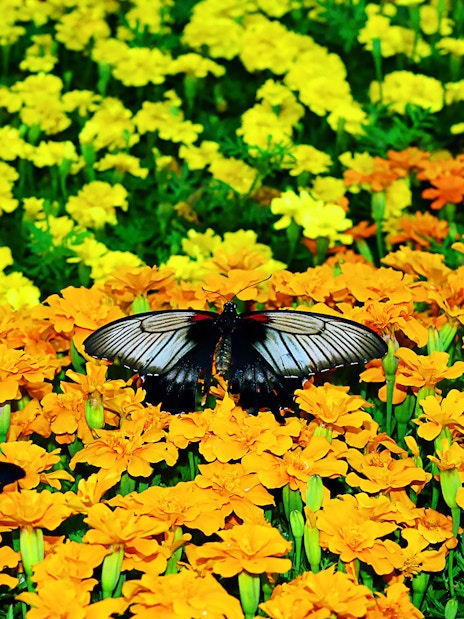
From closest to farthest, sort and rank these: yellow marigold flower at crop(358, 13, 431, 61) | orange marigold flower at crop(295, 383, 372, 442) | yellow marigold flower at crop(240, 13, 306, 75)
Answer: orange marigold flower at crop(295, 383, 372, 442) → yellow marigold flower at crop(240, 13, 306, 75) → yellow marigold flower at crop(358, 13, 431, 61)

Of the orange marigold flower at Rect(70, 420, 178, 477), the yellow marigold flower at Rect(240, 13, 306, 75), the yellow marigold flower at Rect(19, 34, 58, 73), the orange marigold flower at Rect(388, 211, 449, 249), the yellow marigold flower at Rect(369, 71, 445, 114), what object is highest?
the yellow marigold flower at Rect(240, 13, 306, 75)

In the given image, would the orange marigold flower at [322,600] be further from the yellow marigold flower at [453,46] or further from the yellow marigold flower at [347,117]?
the yellow marigold flower at [453,46]

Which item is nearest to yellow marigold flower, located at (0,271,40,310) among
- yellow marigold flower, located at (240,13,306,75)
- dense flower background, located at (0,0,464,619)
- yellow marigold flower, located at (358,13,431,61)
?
dense flower background, located at (0,0,464,619)

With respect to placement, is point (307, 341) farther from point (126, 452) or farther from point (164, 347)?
point (126, 452)

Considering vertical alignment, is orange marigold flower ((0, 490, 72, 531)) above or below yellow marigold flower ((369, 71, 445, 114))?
below

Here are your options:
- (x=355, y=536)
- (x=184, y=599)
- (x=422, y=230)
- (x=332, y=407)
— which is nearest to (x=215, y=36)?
(x=422, y=230)

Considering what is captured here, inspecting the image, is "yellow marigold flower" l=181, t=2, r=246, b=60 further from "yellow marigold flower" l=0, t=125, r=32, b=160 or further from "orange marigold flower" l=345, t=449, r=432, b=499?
"orange marigold flower" l=345, t=449, r=432, b=499
